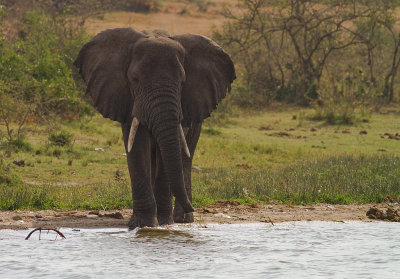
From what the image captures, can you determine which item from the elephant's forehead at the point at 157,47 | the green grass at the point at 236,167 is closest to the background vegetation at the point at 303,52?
the green grass at the point at 236,167

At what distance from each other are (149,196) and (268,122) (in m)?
13.9

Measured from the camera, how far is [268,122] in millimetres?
21250

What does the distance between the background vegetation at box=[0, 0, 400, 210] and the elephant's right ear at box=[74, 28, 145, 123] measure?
6.47ft

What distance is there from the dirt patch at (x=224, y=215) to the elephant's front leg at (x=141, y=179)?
0.51 meters

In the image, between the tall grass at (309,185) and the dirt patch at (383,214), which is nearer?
the dirt patch at (383,214)

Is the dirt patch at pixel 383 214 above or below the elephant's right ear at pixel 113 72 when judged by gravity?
below

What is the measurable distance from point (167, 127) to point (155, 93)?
1.17 feet

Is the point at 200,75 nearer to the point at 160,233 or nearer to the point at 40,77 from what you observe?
the point at 160,233

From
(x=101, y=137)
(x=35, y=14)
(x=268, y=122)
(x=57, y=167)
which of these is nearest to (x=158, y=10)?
(x=35, y=14)

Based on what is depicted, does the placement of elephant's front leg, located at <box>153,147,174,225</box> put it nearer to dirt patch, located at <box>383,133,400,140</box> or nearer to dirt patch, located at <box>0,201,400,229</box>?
dirt patch, located at <box>0,201,400,229</box>

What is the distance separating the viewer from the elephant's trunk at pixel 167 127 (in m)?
7.01

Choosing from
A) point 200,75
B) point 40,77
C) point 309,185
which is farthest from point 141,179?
point 40,77

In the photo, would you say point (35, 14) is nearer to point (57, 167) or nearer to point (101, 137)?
point (101, 137)

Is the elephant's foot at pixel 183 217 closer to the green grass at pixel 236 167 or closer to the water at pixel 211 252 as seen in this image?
the water at pixel 211 252
